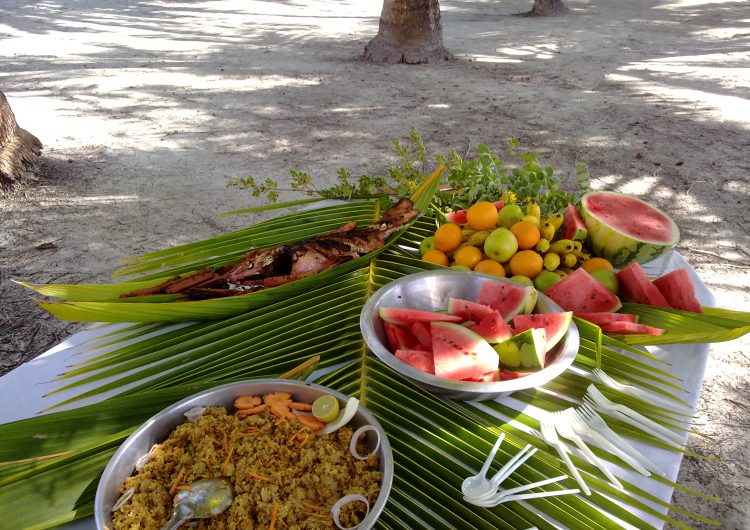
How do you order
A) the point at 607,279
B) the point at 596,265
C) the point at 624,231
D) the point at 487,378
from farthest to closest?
the point at 624,231, the point at 596,265, the point at 607,279, the point at 487,378

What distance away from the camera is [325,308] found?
1877 mm

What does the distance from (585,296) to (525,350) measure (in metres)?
0.54

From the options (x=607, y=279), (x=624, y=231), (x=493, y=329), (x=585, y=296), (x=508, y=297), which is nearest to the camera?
(x=493, y=329)

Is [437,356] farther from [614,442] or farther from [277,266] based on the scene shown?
[277,266]

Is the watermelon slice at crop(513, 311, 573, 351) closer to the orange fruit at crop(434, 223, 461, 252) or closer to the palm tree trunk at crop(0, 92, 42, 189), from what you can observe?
the orange fruit at crop(434, 223, 461, 252)

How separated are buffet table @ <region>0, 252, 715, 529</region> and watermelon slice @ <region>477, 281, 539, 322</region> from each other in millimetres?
289

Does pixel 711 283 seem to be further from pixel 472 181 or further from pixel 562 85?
pixel 562 85

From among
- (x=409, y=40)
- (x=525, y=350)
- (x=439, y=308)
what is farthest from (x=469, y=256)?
(x=409, y=40)

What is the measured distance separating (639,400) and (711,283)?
2.89 meters

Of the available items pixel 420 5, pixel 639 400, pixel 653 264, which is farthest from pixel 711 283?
pixel 420 5

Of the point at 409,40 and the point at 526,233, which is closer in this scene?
the point at 526,233

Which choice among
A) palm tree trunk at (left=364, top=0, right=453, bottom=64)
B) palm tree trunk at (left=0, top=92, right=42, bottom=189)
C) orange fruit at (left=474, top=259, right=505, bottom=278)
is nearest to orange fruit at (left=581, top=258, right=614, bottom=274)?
orange fruit at (left=474, top=259, right=505, bottom=278)

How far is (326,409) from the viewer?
1.27m

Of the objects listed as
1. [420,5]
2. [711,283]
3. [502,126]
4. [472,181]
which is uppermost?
[420,5]
